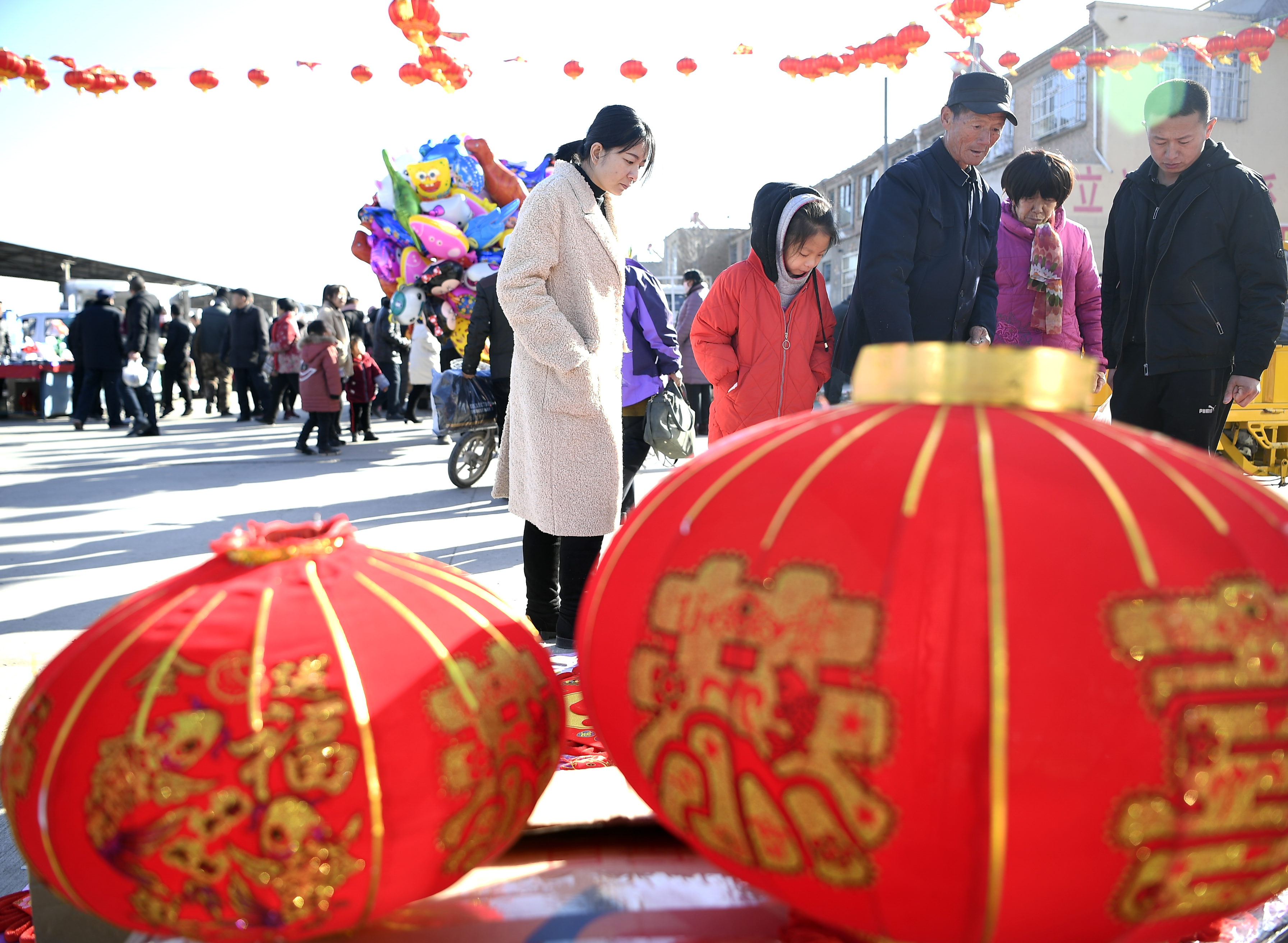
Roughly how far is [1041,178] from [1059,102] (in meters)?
21.1

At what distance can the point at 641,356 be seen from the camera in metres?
3.58

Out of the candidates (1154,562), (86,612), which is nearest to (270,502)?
(86,612)

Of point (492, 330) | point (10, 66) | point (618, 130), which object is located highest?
point (10, 66)

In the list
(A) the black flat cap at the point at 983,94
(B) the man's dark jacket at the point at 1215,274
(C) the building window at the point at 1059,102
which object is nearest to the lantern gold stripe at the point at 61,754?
(A) the black flat cap at the point at 983,94

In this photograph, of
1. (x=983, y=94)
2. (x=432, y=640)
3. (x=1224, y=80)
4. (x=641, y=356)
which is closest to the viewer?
(x=432, y=640)

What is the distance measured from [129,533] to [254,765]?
5.13 m

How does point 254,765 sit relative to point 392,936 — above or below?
above

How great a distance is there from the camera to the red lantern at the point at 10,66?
7.79 metres

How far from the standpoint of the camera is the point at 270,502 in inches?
244

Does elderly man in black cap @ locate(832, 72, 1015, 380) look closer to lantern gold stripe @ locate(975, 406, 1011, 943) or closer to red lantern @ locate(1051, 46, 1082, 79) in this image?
lantern gold stripe @ locate(975, 406, 1011, 943)

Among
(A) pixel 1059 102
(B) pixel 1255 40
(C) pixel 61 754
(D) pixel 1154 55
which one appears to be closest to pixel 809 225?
(C) pixel 61 754

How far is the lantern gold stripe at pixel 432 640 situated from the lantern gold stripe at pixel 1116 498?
2.24 ft

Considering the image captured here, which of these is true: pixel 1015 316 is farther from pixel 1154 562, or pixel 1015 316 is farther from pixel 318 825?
pixel 318 825

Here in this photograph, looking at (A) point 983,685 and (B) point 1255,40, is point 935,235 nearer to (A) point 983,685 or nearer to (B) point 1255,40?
(A) point 983,685
